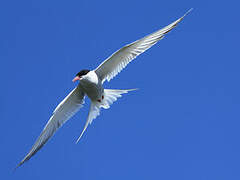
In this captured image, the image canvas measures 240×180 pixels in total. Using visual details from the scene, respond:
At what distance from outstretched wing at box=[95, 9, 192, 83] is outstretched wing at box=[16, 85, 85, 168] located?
23.4 inches

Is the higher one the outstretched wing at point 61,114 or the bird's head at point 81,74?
the bird's head at point 81,74

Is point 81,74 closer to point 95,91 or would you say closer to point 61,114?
point 95,91

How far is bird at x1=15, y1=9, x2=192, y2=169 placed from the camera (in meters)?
9.23

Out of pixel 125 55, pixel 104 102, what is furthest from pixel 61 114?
pixel 125 55

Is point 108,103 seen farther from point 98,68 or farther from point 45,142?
point 45,142

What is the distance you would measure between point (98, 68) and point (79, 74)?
0.39 m

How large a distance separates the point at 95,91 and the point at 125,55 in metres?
0.90

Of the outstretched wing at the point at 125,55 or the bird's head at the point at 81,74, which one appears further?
the bird's head at the point at 81,74

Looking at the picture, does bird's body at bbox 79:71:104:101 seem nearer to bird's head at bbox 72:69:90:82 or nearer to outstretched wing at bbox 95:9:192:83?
bird's head at bbox 72:69:90:82

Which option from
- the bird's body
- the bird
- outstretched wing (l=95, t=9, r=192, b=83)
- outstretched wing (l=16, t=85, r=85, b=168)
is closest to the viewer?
outstretched wing (l=95, t=9, r=192, b=83)

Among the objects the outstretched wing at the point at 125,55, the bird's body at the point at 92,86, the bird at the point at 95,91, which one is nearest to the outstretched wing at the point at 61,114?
the bird at the point at 95,91

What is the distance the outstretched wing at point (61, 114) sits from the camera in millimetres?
9750

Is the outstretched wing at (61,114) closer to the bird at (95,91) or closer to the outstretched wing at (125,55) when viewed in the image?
the bird at (95,91)

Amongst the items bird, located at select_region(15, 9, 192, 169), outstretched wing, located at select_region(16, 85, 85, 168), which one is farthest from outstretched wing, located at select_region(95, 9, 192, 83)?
outstretched wing, located at select_region(16, 85, 85, 168)
